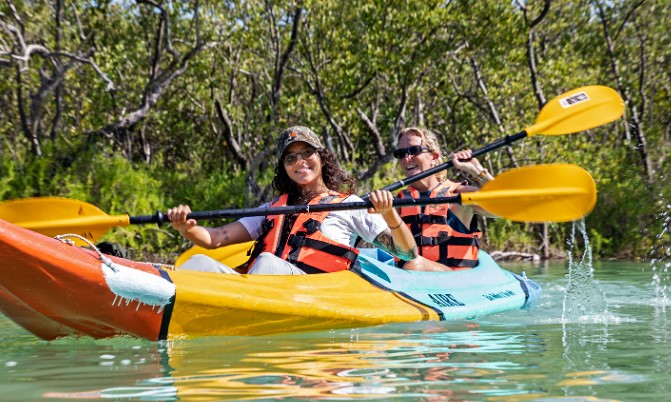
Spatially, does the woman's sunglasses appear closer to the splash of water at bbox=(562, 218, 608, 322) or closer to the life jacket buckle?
the life jacket buckle

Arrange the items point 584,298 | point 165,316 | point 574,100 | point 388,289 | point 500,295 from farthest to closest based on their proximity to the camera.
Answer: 1. point 574,100
2. point 584,298
3. point 500,295
4. point 388,289
5. point 165,316

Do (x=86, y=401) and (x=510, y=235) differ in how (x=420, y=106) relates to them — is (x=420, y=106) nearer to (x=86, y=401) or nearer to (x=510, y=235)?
(x=510, y=235)

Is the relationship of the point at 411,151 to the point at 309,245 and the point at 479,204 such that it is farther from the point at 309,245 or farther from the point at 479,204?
the point at 309,245

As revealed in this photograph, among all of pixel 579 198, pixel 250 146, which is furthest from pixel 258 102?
pixel 579 198

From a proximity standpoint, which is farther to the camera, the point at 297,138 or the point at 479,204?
the point at 479,204

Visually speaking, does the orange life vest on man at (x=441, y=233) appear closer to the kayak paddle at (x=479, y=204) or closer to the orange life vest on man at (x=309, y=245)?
the kayak paddle at (x=479, y=204)

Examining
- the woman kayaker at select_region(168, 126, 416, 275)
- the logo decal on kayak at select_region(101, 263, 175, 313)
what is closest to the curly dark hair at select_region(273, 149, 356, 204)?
the woman kayaker at select_region(168, 126, 416, 275)

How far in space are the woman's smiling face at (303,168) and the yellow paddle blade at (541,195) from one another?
2.33 ft

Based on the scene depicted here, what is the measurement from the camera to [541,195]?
4109 millimetres

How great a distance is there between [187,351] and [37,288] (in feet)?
1.91

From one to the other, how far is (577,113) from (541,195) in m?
1.37

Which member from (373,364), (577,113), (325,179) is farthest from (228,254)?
(577,113)

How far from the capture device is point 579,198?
409cm

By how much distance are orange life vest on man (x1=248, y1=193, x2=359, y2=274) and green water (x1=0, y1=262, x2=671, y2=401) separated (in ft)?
1.18
